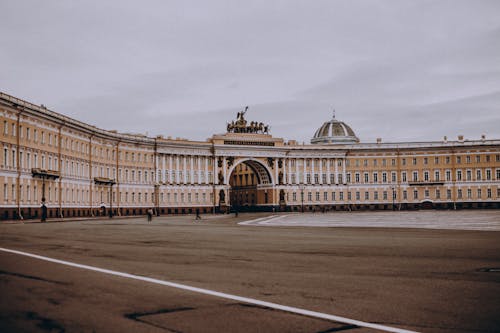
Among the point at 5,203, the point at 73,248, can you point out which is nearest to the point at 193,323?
the point at 73,248

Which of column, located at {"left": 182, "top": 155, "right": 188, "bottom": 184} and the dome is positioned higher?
the dome

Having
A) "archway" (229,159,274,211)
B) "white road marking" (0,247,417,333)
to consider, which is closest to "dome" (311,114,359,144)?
"archway" (229,159,274,211)

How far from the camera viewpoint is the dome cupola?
149 m

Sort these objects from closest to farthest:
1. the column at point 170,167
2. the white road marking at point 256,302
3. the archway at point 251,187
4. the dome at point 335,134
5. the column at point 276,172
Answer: the white road marking at point 256,302 → the column at point 170,167 → the column at point 276,172 → the archway at point 251,187 → the dome at point 335,134

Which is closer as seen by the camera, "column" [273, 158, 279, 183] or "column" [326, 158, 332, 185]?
"column" [273, 158, 279, 183]

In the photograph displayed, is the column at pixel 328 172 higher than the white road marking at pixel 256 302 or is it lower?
higher

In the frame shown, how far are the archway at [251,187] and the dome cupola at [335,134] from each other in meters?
22.0

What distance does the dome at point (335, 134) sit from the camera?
149250 millimetres

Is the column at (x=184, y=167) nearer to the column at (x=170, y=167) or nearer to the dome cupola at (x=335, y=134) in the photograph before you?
the column at (x=170, y=167)

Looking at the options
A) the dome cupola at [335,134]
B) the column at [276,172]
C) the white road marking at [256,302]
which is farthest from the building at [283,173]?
the white road marking at [256,302]

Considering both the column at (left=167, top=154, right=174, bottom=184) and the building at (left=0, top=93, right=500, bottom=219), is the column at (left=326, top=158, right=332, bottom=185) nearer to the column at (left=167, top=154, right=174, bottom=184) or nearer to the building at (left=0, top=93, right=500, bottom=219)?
the building at (left=0, top=93, right=500, bottom=219)

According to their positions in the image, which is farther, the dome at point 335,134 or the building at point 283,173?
the dome at point 335,134

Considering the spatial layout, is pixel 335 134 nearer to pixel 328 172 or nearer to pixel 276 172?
pixel 328 172

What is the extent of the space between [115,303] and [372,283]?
4915 millimetres
